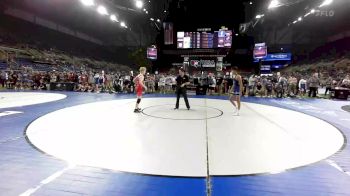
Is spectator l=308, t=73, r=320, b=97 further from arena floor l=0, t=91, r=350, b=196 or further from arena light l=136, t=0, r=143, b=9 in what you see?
arena light l=136, t=0, r=143, b=9

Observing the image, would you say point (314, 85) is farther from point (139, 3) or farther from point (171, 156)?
point (139, 3)

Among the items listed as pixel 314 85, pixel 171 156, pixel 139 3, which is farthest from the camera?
pixel 139 3

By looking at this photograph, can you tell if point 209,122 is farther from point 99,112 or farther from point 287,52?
point 287,52

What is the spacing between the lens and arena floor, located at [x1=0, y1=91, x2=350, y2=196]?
11.1ft

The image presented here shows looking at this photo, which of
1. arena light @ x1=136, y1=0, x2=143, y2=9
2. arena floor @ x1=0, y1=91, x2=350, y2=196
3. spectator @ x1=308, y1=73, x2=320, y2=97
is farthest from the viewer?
arena light @ x1=136, y1=0, x2=143, y2=9

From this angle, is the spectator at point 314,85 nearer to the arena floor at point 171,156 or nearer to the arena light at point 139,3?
the arena floor at point 171,156

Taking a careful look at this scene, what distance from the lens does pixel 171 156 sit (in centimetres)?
448

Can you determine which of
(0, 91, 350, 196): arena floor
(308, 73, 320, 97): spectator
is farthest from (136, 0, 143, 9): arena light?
(0, 91, 350, 196): arena floor

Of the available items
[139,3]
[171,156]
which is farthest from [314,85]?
[139,3]

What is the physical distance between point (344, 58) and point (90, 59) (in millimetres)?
32680

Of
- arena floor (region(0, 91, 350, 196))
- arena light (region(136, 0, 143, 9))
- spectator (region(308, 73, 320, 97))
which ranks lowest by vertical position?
arena floor (region(0, 91, 350, 196))

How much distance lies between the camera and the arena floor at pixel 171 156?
3398 millimetres

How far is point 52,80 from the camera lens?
18.8 metres

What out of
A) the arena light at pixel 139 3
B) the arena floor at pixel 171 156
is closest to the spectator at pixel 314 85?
the arena floor at pixel 171 156
